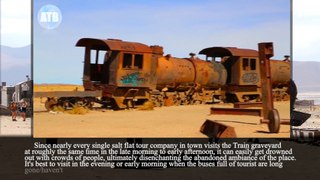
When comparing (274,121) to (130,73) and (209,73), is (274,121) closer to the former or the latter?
(130,73)

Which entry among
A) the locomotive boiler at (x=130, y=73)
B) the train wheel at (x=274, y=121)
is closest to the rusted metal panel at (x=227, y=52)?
the locomotive boiler at (x=130, y=73)

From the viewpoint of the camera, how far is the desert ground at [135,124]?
12305mm

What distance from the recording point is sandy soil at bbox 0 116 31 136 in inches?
538

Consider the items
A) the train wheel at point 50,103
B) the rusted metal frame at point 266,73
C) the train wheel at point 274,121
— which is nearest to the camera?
the rusted metal frame at point 266,73

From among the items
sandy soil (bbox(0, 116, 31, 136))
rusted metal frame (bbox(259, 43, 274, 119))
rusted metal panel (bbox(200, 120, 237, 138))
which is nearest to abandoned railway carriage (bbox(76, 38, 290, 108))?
sandy soil (bbox(0, 116, 31, 136))

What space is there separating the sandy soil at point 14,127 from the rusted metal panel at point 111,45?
175 inches

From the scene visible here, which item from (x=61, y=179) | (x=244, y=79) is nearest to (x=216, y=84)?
(x=244, y=79)

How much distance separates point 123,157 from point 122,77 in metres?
10.7

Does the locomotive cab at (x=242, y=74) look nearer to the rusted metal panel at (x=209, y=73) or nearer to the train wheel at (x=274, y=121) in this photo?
the rusted metal panel at (x=209, y=73)

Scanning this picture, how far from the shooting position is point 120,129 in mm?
13312

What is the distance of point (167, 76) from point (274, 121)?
34.7 ft

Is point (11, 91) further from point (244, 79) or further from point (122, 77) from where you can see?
point (244, 79)

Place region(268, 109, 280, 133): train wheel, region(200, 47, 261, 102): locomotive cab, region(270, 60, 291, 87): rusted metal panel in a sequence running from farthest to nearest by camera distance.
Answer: region(270, 60, 291, 87): rusted metal panel → region(200, 47, 261, 102): locomotive cab → region(268, 109, 280, 133): train wheel

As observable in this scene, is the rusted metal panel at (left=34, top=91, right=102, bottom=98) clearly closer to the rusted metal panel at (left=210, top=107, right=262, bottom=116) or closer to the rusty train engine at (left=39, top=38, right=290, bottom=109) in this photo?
the rusty train engine at (left=39, top=38, right=290, bottom=109)
